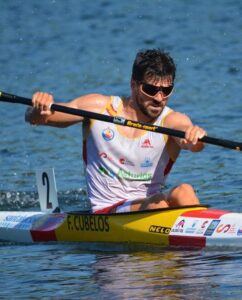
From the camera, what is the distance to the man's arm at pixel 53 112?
34.0 ft

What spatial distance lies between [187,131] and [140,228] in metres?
0.99

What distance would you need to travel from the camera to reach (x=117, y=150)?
35.1 feet

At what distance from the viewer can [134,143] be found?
10711 mm

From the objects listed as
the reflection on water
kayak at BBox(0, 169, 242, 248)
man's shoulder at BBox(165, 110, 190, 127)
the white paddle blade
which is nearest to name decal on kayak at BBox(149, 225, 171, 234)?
kayak at BBox(0, 169, 242, 248)

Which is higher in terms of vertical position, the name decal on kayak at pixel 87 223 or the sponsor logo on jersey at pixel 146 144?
the sponsor logo on jersey at pixel 146 144

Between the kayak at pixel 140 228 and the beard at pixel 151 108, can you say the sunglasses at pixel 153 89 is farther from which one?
the kayak at pixel 140 228

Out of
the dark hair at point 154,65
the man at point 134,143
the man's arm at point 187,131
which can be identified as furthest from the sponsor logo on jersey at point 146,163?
the dark hair at point 154,65

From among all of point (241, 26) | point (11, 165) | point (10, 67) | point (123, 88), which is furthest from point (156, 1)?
point (11, 165)

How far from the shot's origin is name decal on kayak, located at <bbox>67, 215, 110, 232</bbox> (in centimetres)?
1070

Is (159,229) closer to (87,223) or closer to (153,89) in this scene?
(87,223)

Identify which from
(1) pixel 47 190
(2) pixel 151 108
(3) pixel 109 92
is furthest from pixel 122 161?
(3) pixel 109 92

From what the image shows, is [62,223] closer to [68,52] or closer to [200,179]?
[200,179]

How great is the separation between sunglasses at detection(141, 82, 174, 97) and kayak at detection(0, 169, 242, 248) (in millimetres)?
989

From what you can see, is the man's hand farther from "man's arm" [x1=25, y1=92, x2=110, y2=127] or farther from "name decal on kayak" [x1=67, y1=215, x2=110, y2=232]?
"name decal on kayak" [x1=67, y1=215, x2=110, y2=232]
